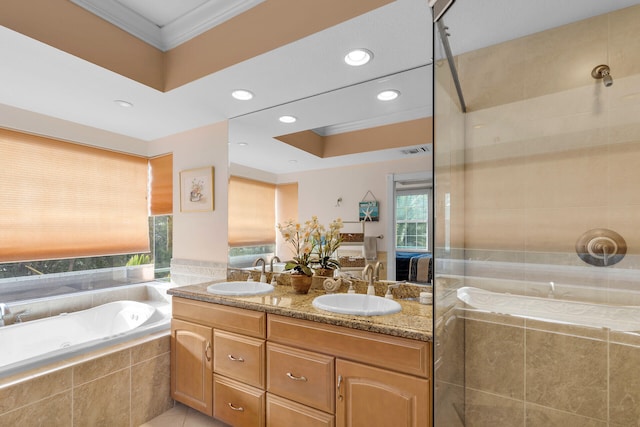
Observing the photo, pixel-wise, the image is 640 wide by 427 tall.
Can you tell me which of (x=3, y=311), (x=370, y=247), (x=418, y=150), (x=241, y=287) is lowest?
(x=3, y=311)

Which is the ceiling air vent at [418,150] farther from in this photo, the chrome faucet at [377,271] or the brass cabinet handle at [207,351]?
the brass cabinet handle at [207,351]

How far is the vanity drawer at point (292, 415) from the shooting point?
5.18 ft

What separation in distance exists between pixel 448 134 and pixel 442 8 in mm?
469

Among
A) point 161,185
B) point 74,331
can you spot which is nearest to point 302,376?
point 74,331

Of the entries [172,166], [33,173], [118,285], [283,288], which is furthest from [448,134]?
[118,285]

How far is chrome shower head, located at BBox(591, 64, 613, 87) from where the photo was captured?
115cm

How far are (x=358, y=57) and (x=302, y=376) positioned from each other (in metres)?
1.79

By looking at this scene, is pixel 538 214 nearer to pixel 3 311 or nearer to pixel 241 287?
pixel 241 287

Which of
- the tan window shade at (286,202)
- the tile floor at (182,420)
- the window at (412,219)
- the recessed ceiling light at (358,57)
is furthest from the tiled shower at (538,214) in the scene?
the tile floor at (182,420)

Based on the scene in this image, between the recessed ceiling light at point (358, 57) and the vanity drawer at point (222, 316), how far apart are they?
1556 mm

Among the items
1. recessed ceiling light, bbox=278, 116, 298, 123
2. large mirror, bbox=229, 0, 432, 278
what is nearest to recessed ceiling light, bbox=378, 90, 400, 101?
large mirror, bbox=229, 0, 432, 278

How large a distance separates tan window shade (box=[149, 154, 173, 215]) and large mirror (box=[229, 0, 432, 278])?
1.17m

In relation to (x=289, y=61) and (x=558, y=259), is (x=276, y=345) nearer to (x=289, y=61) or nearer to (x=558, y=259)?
(x=558, y=259)

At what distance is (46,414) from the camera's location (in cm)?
166
